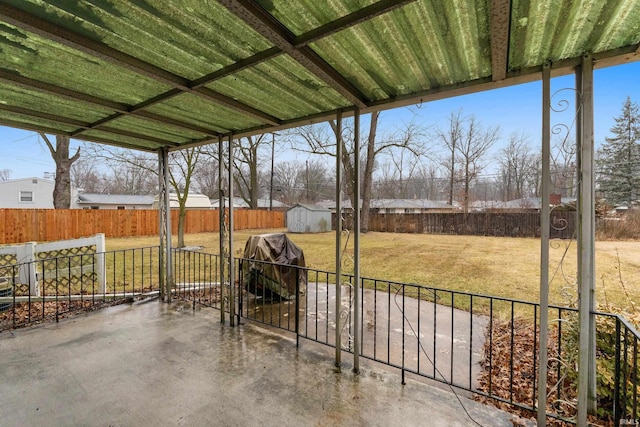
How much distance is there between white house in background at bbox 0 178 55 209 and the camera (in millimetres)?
21516

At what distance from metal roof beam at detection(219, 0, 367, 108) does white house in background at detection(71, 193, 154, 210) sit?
27721mm

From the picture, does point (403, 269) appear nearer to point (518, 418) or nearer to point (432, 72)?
point (518, 418)

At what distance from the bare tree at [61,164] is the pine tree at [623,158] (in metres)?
29.5

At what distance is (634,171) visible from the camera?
19.5m

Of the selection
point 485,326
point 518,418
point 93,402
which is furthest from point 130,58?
point 485,326

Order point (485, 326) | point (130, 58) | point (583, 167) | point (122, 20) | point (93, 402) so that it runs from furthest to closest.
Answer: point (485, 326), point (93, 402), point (130, 58), point (583, 167), point (122, 20)

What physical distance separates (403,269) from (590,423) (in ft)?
17.7

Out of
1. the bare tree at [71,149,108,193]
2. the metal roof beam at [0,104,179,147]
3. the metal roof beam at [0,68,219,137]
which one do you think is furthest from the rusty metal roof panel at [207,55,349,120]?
the bare tree at [71,149,108,193]

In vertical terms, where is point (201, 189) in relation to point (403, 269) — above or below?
above

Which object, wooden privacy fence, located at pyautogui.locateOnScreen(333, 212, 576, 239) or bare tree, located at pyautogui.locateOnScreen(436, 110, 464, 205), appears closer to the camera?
wooden privacy fence, located at pyautogui.locateOnScreen(333, 212, 576, 239)

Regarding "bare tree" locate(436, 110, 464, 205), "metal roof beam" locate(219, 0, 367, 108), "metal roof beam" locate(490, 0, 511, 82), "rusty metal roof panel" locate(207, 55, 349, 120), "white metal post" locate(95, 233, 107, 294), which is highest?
"bare tree" locate(436, 110, 464, 205)

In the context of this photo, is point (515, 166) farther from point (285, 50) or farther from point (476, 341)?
point (285, 50)

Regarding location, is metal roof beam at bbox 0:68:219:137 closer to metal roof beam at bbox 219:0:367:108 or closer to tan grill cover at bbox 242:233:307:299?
metal roof beam at bbox 219:0:367:108

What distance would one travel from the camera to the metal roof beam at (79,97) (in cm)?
214
